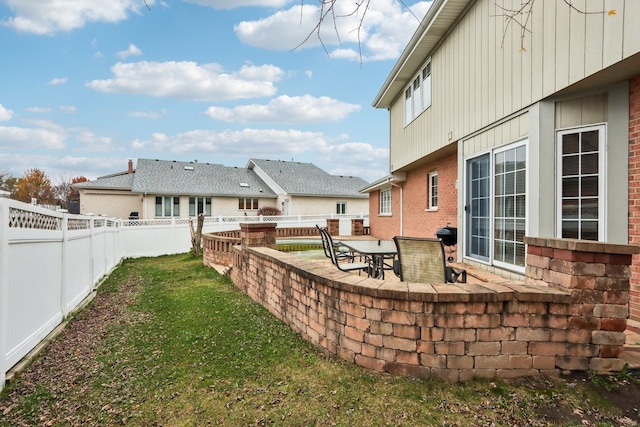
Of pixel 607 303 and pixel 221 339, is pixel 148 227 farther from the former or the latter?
pixel 607 303

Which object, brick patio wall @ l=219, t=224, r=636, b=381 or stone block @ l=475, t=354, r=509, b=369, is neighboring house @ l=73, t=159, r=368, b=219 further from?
stone block @ l=475, t=354, r=509, b=369

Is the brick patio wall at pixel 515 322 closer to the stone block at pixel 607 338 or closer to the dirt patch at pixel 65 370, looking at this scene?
the stone block at pixel 607 338

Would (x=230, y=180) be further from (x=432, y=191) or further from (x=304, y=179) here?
(x=432, y=191)

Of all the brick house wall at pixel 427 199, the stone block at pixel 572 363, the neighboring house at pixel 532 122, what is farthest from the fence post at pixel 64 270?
the brick house wall at pixel 427 199

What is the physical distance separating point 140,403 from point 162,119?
20207 millimetres

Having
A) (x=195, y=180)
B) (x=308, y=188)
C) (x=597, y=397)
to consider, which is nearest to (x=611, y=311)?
(x=597, y=397)

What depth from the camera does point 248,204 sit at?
29266 mm

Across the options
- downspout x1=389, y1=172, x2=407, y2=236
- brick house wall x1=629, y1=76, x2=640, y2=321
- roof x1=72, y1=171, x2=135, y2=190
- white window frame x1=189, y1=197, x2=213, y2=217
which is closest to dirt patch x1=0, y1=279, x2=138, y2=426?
brick house wall x1=629, y1=76, x2=640, y2=321

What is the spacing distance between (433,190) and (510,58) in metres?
4.98

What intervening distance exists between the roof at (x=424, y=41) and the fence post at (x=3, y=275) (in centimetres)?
615

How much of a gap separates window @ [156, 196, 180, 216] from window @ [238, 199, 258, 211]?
193 inches

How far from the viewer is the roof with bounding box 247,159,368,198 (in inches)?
1175

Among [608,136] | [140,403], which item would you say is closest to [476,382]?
[140,403]

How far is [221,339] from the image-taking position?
13.1ft
